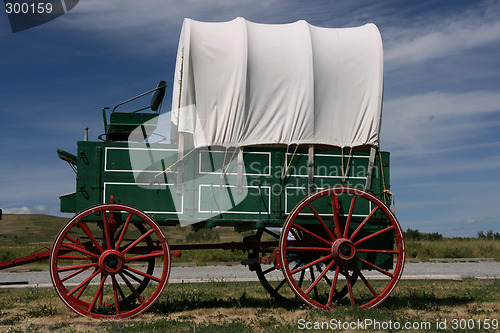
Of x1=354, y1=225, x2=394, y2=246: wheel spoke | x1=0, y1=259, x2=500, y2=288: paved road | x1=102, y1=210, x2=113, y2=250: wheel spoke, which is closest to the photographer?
x1=102, y1=210, x2=113, y2=250: wheel spoke

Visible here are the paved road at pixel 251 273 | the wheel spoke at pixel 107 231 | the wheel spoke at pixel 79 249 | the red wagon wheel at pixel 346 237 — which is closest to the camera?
the wheel spoke at pixel 79 249

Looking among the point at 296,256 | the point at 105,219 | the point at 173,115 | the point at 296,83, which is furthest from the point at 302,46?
the point at 105,219

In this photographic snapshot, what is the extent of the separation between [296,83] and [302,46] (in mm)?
652

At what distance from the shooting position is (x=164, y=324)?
7578mm

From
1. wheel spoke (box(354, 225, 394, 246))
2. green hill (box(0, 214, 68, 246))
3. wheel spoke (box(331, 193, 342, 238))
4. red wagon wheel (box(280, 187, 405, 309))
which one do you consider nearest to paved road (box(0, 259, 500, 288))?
red wagon wheel (box(280, 187, 405, 309))

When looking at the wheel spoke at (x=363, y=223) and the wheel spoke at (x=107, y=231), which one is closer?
the wheel spoke at (x=107, y=231)

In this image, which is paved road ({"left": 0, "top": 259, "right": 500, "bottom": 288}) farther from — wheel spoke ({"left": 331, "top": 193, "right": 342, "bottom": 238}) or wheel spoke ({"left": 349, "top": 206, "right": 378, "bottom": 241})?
wheel spoke ({"left": 331, "top": 193, "right": 342, "bottom": 238})

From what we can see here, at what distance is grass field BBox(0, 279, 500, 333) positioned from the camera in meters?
7.54

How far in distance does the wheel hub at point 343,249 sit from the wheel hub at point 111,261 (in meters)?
3.32

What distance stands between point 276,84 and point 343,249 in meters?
2.96

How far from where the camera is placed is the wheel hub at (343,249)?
855cm

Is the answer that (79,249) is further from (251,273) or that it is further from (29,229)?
(29,229)

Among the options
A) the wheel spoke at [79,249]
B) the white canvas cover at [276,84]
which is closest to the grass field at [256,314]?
the wheel spoke at [79,249]

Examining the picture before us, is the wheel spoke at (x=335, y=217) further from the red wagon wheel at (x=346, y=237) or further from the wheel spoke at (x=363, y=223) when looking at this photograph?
the wheel spoke at (x=363, y=223)
